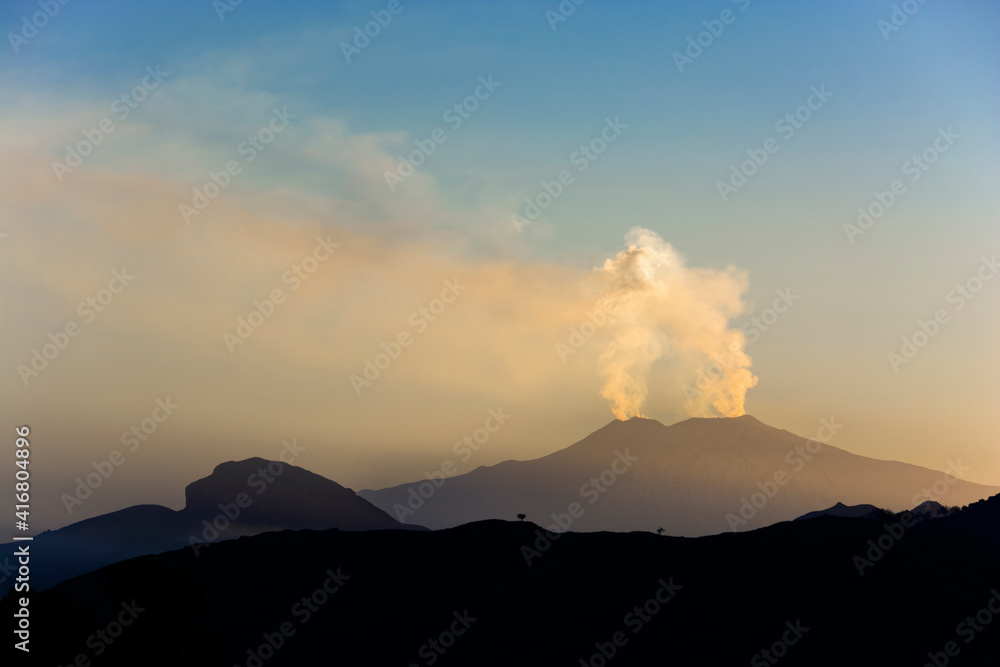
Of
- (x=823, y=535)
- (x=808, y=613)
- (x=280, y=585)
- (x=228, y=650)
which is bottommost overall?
(x=228, y=650)

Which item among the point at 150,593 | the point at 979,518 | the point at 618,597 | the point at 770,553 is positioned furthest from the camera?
the point at 979,518

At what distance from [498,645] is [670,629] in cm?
1698

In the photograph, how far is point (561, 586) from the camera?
93438 mm

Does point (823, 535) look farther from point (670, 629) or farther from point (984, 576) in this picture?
point (670, 629)

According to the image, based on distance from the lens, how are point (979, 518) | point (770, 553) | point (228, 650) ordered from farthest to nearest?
point (979, 518) < point (770, 553) < point (228, 650)

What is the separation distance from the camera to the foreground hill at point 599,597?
8250cm

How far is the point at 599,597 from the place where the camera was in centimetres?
9156

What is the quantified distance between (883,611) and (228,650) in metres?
64.1

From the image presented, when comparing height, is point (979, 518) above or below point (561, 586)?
above

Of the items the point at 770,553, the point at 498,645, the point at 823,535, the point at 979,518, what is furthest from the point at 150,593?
the point at 979,518

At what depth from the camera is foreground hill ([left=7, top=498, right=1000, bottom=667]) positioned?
271 feet

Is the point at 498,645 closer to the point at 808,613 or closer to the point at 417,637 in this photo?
the point at 417,637

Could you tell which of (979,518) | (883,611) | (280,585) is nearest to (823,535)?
(883,611)

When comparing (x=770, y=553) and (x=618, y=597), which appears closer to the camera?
(x=618, y=597)
